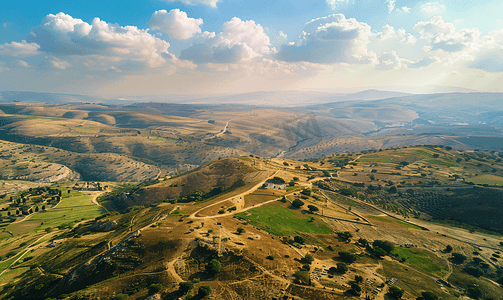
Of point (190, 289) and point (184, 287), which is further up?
point (184, 287)

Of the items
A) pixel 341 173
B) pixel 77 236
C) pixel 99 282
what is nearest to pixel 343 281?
pixel 99 282

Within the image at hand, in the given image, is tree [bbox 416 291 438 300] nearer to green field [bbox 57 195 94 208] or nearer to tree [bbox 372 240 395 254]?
tree [bbox 372 240 395 254]

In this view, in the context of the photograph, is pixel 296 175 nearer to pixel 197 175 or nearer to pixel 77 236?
pixel 197 175

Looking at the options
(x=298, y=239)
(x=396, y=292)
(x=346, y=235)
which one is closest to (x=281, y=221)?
(x=298, y=239)

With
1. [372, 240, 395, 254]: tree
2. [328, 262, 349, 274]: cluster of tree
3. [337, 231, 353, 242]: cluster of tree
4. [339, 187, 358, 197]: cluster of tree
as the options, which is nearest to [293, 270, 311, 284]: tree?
[328, 262, 349, 274]: cluster of tree

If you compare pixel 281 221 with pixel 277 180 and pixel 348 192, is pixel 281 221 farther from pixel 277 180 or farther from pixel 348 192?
pixel 348 192
